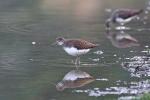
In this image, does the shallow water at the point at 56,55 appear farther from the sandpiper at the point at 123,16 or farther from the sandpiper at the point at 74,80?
the sandpiper at the point at 123,16

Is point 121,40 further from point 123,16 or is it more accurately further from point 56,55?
point 56,55

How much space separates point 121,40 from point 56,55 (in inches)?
143

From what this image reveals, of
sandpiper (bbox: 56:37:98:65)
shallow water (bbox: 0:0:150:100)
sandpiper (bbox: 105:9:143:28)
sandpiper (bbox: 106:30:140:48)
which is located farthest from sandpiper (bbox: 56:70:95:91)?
sandpiper (bbox: 105:9:143:28)

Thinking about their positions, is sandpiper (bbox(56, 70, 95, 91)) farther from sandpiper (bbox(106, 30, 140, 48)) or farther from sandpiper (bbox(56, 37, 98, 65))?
sandpiper (bbox(106, 30, 140, 48))

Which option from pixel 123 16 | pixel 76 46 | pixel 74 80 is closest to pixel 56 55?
pixel 76 46

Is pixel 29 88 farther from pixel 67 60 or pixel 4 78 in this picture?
pixel 67 60

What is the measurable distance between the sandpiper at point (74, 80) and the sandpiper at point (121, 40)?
13.4 feet

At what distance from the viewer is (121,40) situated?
18.9m

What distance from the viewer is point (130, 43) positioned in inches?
709

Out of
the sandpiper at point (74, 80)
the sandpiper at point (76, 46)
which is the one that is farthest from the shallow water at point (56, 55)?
the sandpiper at point (76, 46)

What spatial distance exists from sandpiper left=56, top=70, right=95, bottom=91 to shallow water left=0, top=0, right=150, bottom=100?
0.15 m

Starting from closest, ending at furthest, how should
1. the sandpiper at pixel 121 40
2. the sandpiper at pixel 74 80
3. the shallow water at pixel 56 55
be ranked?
the shallow water at pixel 56 55 < the sandpiper at pixel 74 80 < the sandpiper at pixel 121 40

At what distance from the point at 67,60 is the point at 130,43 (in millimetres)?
3370

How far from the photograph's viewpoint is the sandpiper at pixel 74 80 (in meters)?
12.6
